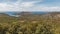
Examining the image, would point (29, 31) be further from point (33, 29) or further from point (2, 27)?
point (2, 27)

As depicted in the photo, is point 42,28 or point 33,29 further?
point 33,29

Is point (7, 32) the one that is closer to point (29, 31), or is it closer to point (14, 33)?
point (14, 33)

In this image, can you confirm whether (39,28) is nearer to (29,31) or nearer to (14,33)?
(29,31)

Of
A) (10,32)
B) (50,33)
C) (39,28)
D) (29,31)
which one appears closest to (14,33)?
(10,32)

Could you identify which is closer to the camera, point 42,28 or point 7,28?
point 42,28

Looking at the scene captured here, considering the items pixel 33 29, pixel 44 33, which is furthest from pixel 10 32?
pixel 44 33

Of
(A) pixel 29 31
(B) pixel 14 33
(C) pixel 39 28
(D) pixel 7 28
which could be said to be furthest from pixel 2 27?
(C) pixel 39 28
